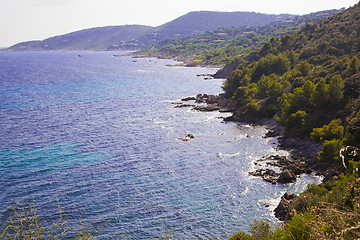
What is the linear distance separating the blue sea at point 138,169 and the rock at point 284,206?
1486 millimetres

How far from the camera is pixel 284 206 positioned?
44344 millimetres

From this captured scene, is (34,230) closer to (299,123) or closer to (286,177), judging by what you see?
(286,177)

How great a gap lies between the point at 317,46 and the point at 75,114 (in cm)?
10072

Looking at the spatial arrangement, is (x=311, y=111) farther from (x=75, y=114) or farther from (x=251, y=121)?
(x=75, y=114)

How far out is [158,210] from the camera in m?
46.9

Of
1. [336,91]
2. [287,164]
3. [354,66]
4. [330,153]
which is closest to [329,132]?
[330,153]

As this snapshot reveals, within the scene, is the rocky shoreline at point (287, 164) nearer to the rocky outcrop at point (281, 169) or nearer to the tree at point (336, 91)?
the rocky outcrop at point (281, 169)

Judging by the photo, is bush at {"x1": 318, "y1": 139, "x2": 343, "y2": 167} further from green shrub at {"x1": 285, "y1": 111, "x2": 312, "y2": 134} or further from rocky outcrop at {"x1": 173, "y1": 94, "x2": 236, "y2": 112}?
rocky outcrop at {"x1": 173, "y1": 94, "x2": 236, "y2": 112}

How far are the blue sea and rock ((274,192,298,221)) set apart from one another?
1486mm

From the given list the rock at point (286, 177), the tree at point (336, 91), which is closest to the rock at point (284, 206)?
the rock at point (286, 177)

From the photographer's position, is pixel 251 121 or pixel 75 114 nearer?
pixel 251 121

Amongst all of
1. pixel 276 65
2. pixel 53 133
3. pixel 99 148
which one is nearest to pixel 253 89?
pixel 276 65

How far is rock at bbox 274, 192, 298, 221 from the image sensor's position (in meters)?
43.6

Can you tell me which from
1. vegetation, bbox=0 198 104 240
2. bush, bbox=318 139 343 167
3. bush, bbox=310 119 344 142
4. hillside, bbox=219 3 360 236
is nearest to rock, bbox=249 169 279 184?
hillside, bbox=219 3 360 236
